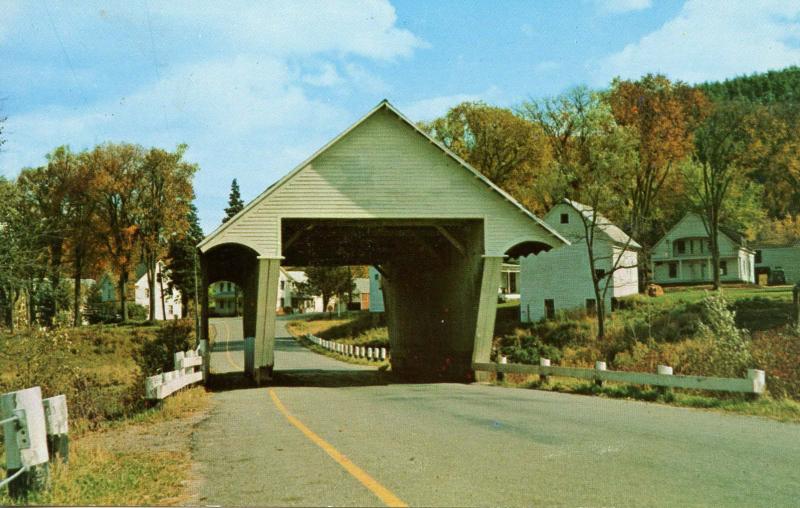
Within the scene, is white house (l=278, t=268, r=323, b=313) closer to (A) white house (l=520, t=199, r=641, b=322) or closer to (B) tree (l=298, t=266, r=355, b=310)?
(B) tree (l=298, t=266, r=355, b=310)

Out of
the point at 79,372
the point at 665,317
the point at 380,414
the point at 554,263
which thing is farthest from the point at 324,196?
the point at 554,263

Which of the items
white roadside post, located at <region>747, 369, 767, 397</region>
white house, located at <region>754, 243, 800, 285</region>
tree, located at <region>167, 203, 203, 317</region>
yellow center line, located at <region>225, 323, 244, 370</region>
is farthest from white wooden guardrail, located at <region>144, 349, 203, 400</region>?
white house, located at <region>754, 243, 800, 285</region>

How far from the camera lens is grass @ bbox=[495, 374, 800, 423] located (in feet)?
42.5

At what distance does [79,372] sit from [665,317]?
119 feet

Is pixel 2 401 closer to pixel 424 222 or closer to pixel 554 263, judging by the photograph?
pixel 424 222

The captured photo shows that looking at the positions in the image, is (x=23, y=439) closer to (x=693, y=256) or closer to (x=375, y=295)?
(x=375, y=295)

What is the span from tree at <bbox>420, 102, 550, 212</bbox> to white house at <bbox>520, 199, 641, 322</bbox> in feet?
17.0

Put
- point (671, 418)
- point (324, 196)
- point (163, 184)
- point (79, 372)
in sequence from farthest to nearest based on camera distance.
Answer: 1. point (163, 184)
2. point (324, 196)
3. point (79, 372)
4. point (671, 418)

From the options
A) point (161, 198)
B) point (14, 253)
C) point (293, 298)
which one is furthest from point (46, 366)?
point (293, 298)

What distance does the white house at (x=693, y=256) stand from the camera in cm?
7275

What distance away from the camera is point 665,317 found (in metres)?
45.3

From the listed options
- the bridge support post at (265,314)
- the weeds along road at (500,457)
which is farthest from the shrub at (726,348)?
the bridge support post at (265,314)

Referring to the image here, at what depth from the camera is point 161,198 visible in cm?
6612

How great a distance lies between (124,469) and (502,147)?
56679mm
